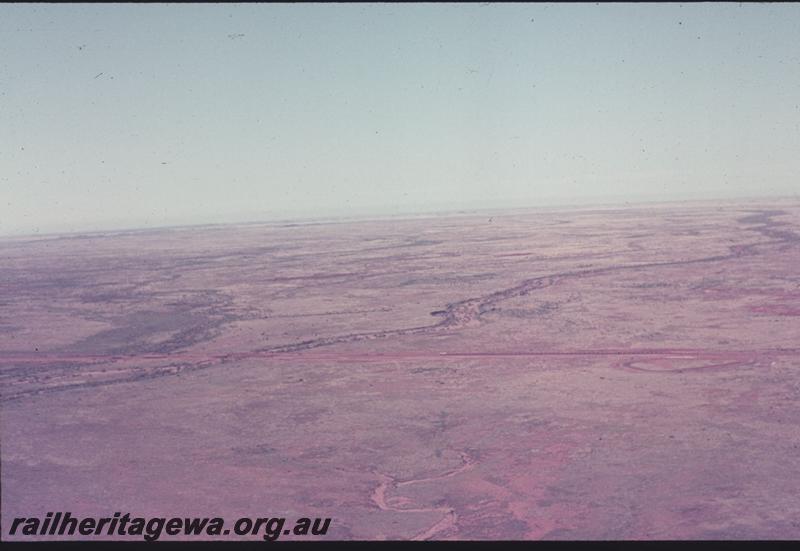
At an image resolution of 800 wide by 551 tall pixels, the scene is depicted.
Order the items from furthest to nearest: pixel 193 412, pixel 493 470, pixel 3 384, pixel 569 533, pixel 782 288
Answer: pixel 782 288, pixel 3 384, pixel 193 412, pixel 493 470, pixel 569 533

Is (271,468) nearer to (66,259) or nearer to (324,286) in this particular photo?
(324,286)

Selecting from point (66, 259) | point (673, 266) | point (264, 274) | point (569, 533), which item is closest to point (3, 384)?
point (569, 533)

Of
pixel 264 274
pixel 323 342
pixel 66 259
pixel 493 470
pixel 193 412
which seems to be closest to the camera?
pixel 493 470

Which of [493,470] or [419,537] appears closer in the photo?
[419,537]

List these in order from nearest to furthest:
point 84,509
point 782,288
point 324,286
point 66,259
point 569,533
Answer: point 569,533 → point 84,509 → point 782,288 → point 324,286 → point 66,259

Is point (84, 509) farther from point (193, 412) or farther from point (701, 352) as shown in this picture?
point (701, 352)

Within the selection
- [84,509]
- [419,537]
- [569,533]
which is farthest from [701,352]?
[84,509]
